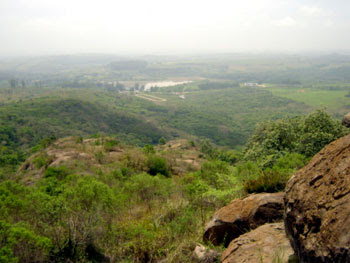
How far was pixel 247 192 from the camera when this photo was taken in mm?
8953

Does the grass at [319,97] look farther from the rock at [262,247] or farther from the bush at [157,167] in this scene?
the rock at [262,247]

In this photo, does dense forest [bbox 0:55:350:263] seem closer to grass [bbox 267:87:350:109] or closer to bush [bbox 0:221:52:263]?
bush [bbox 0:221:52:263]

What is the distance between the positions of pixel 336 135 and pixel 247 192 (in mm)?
13584

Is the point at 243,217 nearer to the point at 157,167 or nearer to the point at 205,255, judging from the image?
the point at 205,255

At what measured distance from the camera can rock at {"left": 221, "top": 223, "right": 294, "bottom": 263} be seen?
5.18 m

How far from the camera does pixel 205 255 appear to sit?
6.52 meters

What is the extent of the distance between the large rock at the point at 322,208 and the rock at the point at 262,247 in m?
0.36

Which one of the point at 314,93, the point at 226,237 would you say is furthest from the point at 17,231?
the point at 314,93

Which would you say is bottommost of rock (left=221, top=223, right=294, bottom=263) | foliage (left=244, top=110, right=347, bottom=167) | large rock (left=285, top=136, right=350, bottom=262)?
foliage (left=244, top=110, right=347, bottom=167)

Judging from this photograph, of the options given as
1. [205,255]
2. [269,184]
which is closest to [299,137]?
[269,184]

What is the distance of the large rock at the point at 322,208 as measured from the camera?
153 inches

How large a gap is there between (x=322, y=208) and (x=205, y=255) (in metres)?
3.20

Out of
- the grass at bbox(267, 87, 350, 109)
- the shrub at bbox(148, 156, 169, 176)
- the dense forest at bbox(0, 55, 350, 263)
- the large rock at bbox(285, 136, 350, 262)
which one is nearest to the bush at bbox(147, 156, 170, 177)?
the shrub at bbox(148, 156, 169, 176)

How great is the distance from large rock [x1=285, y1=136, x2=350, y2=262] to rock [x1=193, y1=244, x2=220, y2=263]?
2.05 m
